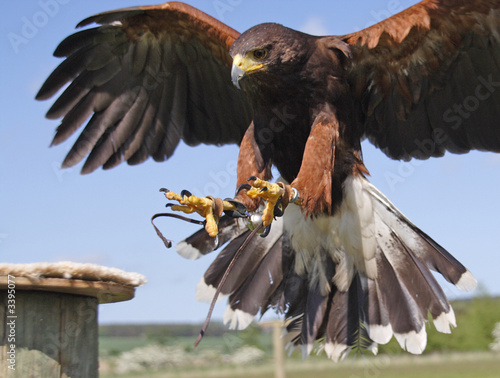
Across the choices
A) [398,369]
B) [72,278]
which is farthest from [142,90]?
[398,369]

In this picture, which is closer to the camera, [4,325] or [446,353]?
[4,325]

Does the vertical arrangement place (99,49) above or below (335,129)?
above

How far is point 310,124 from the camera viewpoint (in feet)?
11.4

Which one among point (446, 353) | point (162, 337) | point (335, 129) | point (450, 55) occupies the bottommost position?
point (446, 353)

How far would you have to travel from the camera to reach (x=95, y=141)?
167 inches

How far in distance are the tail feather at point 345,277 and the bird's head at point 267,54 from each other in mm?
917

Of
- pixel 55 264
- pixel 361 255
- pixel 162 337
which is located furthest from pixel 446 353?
pixel 55 264

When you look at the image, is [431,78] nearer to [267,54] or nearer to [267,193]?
[267,54]

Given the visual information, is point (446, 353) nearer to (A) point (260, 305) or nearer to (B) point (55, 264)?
(A) point (260, 305)

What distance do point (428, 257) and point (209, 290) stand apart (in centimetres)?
147

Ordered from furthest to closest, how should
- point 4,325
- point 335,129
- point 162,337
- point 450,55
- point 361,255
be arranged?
1. point 162,337
2. point 361,255
3. point 450,55
4. point 335,129
5. point 4,325

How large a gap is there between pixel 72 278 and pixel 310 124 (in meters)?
1.91

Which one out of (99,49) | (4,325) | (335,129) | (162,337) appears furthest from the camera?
(162,337)

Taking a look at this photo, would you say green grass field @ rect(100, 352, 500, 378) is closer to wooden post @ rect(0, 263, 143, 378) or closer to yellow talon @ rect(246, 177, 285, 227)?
yellow talon @ rect(246, 177, 285, 227)
